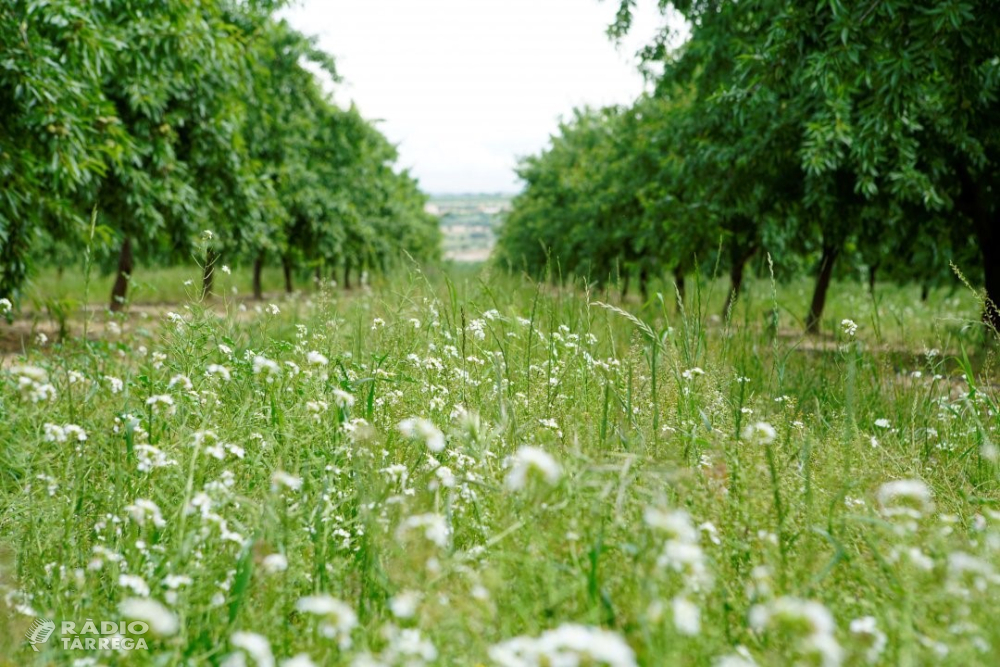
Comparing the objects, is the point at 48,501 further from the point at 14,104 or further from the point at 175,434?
the point at 14,104

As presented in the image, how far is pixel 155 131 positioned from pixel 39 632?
37.9 feet

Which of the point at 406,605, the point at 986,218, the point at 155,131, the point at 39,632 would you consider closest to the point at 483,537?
the point at 406,605

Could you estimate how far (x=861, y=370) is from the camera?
197 inches

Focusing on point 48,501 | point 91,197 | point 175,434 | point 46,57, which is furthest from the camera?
point 91,197

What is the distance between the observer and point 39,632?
2.04m

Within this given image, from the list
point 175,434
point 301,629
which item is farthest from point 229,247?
point 301,629

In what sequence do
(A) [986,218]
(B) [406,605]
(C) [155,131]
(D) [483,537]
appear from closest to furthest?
(B) [406,605], (D) [483,537], (A) [986,218], (C) [155,131]

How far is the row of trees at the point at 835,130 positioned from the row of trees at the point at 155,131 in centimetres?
514

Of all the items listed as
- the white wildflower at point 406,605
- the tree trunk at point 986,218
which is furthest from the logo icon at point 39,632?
the tree trunk at point 986,218

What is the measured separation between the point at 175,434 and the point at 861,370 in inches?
176

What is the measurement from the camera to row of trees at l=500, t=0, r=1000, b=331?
6.02 metres

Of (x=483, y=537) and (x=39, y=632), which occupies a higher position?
(x=483, y=537)

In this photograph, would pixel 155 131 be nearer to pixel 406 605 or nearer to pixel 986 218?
pixel 406 605

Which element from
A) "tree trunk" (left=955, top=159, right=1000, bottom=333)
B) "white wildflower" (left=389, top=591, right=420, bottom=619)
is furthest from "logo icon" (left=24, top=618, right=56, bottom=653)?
"tree trunk" (left=955, top=159, right=1000, bottom=333)
